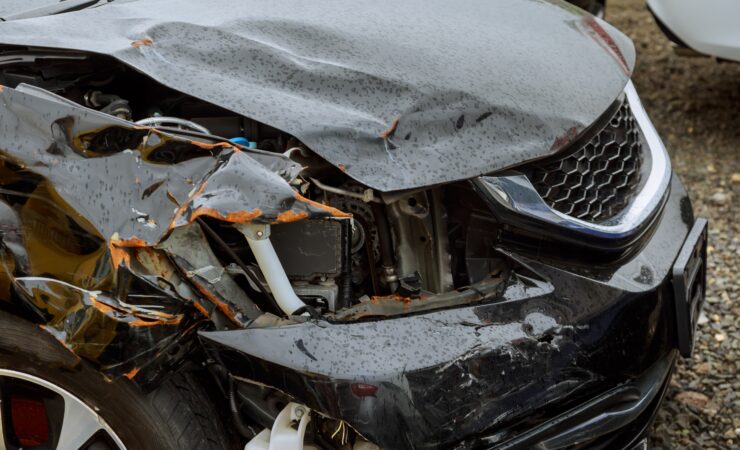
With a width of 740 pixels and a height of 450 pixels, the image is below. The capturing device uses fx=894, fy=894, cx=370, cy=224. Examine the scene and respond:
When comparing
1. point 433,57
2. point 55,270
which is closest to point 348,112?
point 433,57

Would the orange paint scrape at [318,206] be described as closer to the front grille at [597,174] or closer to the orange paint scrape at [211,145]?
the orange paint scrape at [211,145]

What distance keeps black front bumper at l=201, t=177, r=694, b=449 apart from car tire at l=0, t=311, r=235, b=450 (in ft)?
0.64

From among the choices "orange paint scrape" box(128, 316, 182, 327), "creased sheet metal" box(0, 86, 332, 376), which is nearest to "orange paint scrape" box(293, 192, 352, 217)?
"creased sheet metal" box(0, 86, 332, 376)

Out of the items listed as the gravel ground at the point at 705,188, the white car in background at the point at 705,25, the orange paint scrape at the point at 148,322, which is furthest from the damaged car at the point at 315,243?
the white car in background at the point at 705,25

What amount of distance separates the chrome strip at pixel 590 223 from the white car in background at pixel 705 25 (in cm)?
197

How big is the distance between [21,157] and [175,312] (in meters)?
0.47

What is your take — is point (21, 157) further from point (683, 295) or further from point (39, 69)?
point (683, 295)

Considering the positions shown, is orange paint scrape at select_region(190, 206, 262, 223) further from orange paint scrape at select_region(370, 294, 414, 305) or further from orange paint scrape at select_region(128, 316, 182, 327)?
orange paint scrape at select_region(370, 294, 414, 305)

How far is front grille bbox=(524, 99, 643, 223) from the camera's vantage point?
2.27 m

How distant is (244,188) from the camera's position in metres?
1.85

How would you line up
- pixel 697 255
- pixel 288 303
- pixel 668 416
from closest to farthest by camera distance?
pixel 288 303, pixel 697 255, pixel 668 416

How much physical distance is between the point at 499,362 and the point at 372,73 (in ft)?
2.49

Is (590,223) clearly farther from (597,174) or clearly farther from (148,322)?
(148,322)

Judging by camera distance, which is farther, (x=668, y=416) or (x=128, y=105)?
(x=668, y=416)
